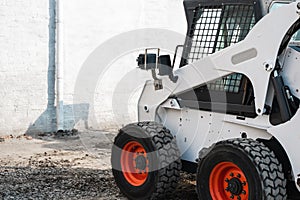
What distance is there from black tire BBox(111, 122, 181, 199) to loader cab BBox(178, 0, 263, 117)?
43 cm

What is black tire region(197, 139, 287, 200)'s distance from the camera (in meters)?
3.83

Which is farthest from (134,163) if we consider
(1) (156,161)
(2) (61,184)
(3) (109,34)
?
(3) (109,34)

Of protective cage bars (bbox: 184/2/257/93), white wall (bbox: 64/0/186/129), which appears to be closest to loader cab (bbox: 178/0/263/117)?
protective cage bars (bbox: 184/2/257/93)

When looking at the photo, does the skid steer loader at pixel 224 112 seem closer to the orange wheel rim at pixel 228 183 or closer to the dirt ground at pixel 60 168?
the orange wheel rim at pixel 228 183

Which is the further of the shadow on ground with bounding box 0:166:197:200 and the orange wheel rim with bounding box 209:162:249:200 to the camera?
the shadow on ground with bounding box 0:166:197:200

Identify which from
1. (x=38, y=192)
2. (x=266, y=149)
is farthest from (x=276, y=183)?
(x=38, y=192)

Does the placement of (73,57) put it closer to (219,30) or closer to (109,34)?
(109,34)

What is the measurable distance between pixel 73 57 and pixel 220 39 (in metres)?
4.72

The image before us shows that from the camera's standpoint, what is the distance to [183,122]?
5098 mm

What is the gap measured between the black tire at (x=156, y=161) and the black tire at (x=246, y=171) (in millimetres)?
566

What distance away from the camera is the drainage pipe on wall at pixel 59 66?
8750 millimetres

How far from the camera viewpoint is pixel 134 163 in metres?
5.25

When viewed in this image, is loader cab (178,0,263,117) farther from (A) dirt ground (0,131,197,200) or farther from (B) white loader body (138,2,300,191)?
(A) dirt ground (0,131,197,200)

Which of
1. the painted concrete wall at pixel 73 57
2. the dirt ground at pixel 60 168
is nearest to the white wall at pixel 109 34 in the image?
the painted concrete wall at pixel 73 57
